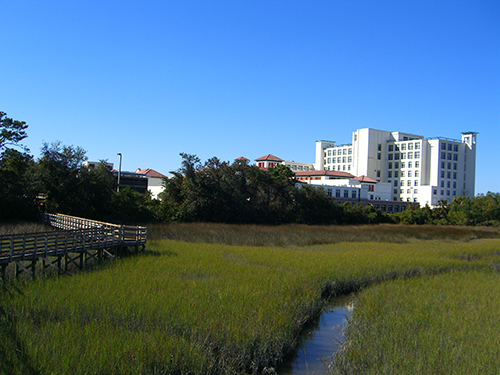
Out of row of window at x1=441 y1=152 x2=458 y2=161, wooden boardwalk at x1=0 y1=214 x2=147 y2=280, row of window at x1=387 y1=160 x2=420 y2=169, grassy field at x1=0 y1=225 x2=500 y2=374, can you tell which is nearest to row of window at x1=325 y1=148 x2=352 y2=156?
row of window at x1=387 y1=160 x2=420 y2=169

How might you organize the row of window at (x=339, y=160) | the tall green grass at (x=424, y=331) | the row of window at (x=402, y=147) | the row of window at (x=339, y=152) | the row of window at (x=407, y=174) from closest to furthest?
the tall green grass at (x=424, y=331), the row of window at (x=407, y=174), the row of window at (x=402, y=147), the row of window at (x=339, y=160), the row of window at (x=339, y=152)

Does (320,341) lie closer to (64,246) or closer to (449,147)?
(64,246)

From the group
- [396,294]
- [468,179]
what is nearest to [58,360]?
[396,294]

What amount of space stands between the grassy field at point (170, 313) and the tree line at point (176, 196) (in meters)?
23.1

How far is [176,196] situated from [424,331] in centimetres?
4369

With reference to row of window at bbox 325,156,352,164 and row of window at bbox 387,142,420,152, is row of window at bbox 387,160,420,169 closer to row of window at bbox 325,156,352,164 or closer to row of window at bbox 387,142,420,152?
row of window at bbox 387,142,420,152

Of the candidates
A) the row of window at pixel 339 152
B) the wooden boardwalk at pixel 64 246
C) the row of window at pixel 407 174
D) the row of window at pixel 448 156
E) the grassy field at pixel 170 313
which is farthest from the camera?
the row of window at pixel 339 152

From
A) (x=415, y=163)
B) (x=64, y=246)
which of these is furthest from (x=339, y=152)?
(x=64, y=246)

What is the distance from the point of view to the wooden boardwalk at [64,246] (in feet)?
53.1

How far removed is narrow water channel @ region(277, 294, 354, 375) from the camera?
1049 centimetres

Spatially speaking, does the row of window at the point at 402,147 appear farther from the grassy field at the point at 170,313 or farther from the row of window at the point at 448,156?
the grassy field at the point at 170,313

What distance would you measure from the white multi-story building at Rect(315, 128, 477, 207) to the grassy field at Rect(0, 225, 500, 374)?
346 feet

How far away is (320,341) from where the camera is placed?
492 inches

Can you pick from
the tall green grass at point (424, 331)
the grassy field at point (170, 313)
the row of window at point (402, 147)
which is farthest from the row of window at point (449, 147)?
the tall green grass at point (424, 331)
